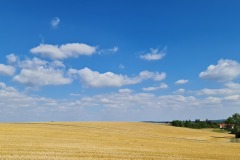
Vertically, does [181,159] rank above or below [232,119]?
below

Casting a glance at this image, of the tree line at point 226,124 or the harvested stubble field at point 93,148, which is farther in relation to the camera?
the tree line at point 226,124

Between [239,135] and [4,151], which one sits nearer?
[4,151]

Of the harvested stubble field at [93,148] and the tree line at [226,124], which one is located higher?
the tree line at [226,124]

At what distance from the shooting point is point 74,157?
91.4 feet

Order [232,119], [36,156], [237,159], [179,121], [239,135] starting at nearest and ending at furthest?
[36,156], [237,159], [239,135], [232,119], [179,121]

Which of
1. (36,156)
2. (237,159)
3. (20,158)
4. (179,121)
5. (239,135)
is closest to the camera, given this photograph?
(20,158)

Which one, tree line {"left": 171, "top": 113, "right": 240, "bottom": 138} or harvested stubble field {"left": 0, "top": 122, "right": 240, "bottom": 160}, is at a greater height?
tree line {"left": 171, "top": 113, "right": 240, "bottom": 138}

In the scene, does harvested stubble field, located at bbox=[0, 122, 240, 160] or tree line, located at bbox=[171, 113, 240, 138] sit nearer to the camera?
harvested stubble field, located at bbox=[0, 122, 240, 160]

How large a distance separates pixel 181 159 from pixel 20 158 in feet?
43.8

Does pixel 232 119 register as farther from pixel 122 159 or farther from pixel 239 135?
pixel 122 159

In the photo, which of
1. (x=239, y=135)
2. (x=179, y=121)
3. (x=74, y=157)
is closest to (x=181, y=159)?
(x=74, y=157)

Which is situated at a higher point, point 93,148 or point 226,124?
point 226,124

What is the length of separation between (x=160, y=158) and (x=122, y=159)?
3857 millimetres

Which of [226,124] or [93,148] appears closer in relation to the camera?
[93,148]
